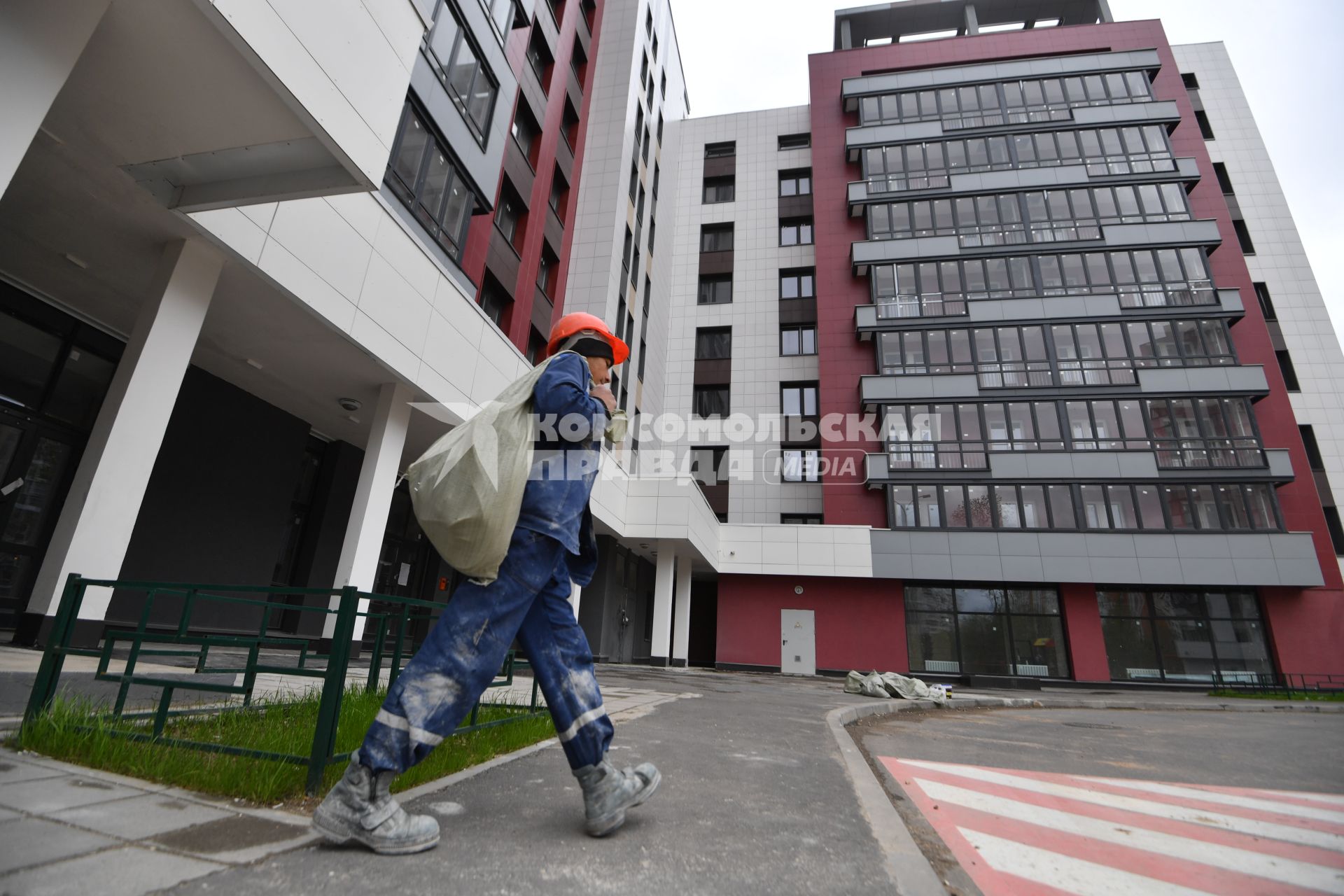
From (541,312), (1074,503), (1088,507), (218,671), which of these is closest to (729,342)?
(541,312)

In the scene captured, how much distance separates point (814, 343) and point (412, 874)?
29.1 meters

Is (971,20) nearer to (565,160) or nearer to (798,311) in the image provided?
(798,311)

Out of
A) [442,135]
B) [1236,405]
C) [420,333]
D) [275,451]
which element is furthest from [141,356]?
[1236,405]

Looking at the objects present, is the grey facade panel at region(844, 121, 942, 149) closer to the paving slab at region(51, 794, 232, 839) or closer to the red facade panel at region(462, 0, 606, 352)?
the red facade panel at region(462, 0, 606, 352)

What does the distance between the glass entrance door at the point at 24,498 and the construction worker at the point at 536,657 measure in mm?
8910

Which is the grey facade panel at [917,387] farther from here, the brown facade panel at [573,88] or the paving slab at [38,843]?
the paving slab at [38,843]

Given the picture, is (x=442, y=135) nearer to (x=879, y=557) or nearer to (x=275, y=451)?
(x=275, y=451)

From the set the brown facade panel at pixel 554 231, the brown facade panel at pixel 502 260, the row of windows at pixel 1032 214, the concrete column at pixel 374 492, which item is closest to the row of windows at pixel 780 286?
the row of windows at pixel 1032 214

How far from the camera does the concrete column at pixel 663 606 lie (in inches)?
790

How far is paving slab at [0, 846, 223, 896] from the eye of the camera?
57.1 inches

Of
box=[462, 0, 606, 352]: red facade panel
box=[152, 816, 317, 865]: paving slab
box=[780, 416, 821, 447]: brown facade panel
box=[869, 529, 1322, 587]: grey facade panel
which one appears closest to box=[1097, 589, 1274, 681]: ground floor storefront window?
box=[869, 529, 1322, 587]: grey facade panel

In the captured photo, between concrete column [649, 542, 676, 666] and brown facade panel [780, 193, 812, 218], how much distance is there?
64.7 ft

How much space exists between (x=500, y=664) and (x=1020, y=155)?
3275 centimetres

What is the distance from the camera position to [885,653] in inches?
886
